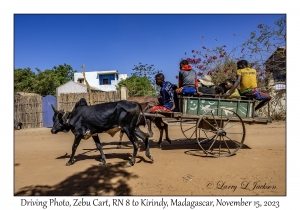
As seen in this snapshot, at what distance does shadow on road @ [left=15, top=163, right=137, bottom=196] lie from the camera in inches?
160

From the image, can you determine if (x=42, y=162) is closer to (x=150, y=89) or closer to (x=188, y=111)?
(x=188, y=111)

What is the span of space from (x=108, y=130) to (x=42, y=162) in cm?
203

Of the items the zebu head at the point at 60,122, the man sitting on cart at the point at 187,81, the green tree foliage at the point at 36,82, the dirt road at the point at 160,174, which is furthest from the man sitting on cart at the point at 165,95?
the green tree foliage at the point at 36,82

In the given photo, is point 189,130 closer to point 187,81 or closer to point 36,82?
point 187,81

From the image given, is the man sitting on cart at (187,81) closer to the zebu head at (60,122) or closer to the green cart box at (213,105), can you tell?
the green cart box at (213,105)

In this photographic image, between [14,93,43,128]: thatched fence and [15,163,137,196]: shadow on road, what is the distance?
1187 cm

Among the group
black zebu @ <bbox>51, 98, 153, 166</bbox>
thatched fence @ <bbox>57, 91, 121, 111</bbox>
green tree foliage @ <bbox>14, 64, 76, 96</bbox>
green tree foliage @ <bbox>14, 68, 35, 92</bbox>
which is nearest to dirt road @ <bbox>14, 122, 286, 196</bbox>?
black zebu @ <bbox>51, 98, 153, 166</bbox>

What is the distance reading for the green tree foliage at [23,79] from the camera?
2870 cm

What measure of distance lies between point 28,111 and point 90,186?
12.9 m

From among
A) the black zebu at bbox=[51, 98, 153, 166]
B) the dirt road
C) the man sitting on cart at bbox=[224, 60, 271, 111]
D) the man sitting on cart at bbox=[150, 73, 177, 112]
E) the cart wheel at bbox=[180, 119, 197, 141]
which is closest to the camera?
the dirt road

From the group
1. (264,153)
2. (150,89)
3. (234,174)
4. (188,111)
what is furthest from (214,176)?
(150,89)

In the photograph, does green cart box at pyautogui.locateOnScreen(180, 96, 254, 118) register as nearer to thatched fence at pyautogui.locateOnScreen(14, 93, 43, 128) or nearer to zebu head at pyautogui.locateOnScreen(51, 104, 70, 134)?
zebu head at pyautogui.locateOnScreen(51, 104, 70, 134)

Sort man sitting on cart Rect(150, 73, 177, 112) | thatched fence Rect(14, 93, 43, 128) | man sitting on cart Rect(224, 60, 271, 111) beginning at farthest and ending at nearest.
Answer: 1. thatched fence Rect(14, 93, 43, 128)
2. man sitting on cart Rect(150, 73, 177, 112)
3. man sitting on cart Rect(224, 60, 271, 111)

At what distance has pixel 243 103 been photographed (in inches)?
235
